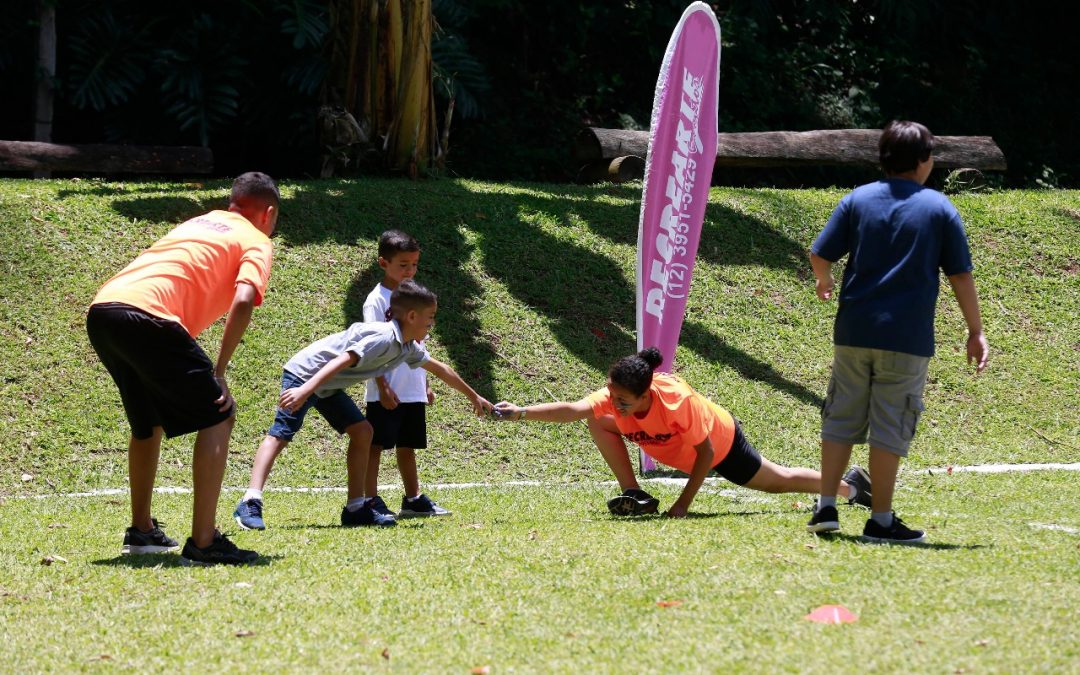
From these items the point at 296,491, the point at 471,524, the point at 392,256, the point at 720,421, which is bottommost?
the point at 296,491

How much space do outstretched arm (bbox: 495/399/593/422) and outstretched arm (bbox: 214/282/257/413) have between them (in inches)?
60.9

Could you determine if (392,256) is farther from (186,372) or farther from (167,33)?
(167,33)

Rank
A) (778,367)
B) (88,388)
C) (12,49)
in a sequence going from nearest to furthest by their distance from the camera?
(88,388)
(778,367)
(12,49)

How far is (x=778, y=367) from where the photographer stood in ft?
36.0

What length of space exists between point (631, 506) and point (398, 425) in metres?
1.28

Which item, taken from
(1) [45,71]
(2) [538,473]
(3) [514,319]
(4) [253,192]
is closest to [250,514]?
(4) [253,192]

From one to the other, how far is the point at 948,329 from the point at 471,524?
723 centimetres

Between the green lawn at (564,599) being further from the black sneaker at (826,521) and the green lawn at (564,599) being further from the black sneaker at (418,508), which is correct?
the black sneaker at (418,508)

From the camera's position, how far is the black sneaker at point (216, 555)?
5066 mm

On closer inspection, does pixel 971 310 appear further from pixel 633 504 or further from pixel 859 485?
pixel 633 504

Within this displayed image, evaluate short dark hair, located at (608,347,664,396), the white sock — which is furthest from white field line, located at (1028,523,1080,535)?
short dark hair, located at (608,347,664,396)

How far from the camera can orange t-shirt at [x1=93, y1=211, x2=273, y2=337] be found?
502 centimetres

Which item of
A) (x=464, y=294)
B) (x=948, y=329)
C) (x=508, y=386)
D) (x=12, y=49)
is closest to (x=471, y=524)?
(x=508, y=386)

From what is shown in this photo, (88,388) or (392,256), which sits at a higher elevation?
(392,256)
